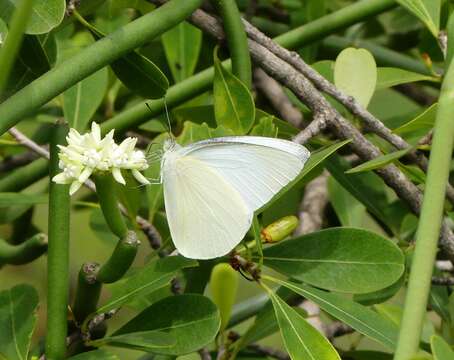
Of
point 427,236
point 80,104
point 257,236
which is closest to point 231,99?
point 257,236

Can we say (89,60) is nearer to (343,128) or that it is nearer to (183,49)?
(343,128)

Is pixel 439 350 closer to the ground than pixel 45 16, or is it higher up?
closer to the ground

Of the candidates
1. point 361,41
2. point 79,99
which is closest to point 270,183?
point 79,99

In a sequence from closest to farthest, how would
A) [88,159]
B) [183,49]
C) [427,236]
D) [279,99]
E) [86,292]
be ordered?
[427,236] < [88,159] < [86,292] < [183,49] < [279,99]

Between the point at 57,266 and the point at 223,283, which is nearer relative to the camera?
the point at 57,266

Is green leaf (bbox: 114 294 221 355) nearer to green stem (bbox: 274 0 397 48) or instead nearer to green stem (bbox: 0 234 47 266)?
green stem (bbox: 0 234 47 266)

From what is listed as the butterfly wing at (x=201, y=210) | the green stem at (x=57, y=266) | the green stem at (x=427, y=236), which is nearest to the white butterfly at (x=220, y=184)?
the butterfly wing at (x=201, y=210)

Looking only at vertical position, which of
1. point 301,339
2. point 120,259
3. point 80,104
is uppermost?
point 80,104
